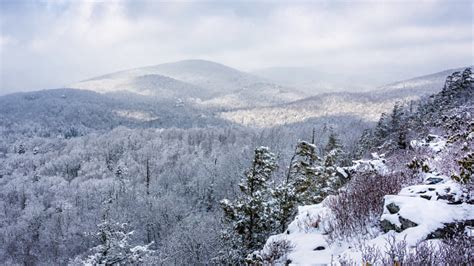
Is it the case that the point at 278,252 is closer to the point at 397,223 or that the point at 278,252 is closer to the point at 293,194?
the point at 397,223

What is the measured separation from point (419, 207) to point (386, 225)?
61 cm

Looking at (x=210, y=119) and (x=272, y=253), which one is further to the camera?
(x=210, y=119)

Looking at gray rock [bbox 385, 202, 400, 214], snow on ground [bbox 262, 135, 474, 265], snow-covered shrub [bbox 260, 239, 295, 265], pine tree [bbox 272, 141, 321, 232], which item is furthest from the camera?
pine tree [bbox 272, 141, 321, 232]

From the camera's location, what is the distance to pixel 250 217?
1348cm

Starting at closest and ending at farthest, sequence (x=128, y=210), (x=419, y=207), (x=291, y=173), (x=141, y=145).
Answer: (x=419, y=207) → (x=291, y=173) → (x=128, y=210) → (x=141, y=145)

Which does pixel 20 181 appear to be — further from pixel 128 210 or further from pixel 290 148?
pixel 290 148

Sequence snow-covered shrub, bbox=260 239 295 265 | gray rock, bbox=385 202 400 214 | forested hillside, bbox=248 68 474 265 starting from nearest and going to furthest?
forested hillside, bbox=248 68 474 265
gray rock, bbox=385 202 400 214
snow-covered shrub, bbox=260 239 295 265

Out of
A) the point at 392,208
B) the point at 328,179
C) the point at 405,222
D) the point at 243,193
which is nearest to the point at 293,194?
the point at 328,179

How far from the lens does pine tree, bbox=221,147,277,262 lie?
42.7ft

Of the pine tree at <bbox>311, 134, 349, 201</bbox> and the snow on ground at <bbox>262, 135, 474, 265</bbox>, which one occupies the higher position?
the snow on ground at <bbox>262, 135, 474, 265</bbox>

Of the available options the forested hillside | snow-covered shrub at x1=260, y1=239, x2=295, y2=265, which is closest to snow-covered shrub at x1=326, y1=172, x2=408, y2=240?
the forested hillside

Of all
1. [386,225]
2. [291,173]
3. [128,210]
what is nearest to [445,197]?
[386,225]

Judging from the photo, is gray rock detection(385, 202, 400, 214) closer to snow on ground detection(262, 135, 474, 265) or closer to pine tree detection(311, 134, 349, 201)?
snow on ground detection(262, 135, 474, 265)

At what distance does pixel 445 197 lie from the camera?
5.79 metres
